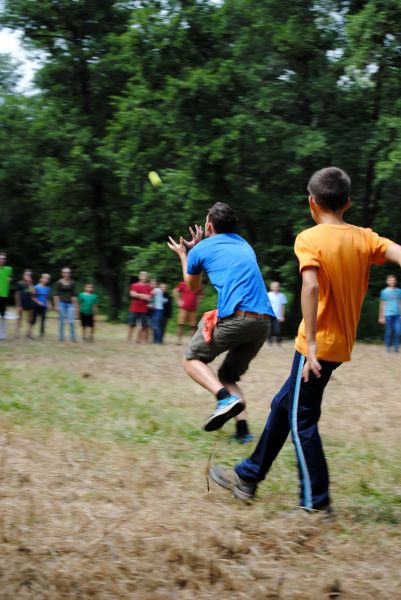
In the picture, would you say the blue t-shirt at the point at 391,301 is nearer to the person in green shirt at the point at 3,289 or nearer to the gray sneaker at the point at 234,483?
the person in green shirt at the point at 3,289

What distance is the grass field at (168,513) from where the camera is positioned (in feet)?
11.5

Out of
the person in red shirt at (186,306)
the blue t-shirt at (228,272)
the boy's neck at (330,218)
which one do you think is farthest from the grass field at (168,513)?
the person in red shirt at (186,306)

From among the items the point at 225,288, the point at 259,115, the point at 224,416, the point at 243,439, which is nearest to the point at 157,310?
the point at 259,115

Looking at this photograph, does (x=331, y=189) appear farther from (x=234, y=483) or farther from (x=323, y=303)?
(x=234, y=483)

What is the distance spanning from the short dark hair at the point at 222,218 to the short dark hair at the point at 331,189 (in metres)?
1.85

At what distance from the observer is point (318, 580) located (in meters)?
3.53

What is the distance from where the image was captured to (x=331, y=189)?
4.32m

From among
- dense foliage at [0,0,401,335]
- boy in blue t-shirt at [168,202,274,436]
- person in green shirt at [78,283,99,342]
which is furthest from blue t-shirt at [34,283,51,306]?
boy in blue t-shirt at [168,202,274,436]

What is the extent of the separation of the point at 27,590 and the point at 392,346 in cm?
1651

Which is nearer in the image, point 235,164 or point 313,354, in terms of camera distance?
point 313,354

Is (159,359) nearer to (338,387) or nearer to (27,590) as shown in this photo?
(338,387)

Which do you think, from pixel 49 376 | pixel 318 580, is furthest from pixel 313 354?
pixel 49 376

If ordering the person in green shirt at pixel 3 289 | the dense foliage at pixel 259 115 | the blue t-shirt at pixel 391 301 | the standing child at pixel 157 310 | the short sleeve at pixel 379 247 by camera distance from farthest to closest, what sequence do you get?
the dense foliage at pixel 259 115
the standing child at pixel 157 310
the blue t-shirt at pixel 391 301
the person in green shirt at pixel 3 289
the short sleeve at pixel 379 247

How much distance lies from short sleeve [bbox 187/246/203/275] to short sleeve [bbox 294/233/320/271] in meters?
1.78
